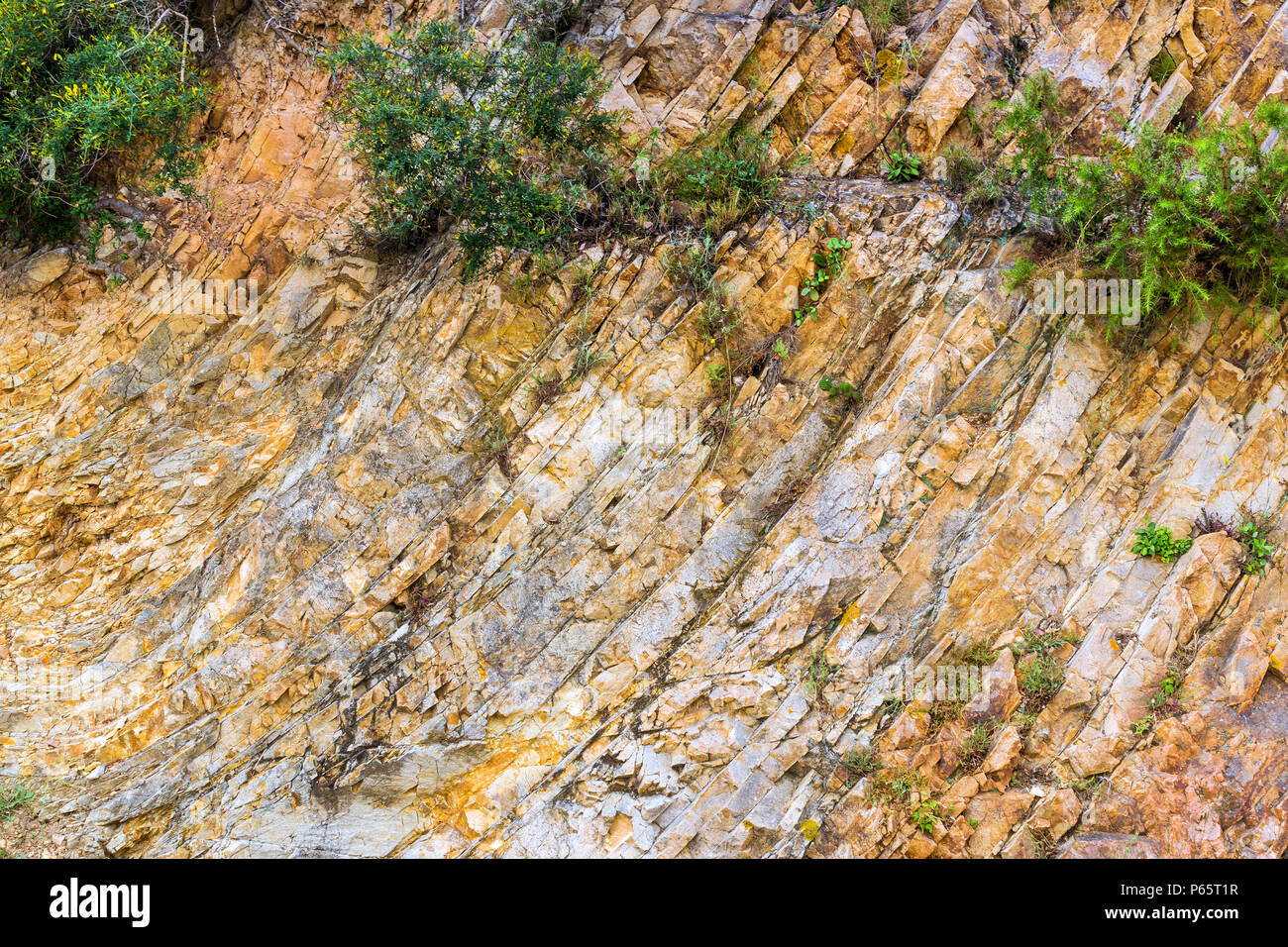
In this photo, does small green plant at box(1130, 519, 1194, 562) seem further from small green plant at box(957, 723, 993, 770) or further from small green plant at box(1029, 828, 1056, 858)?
small green plant at box(1029, 828, 1056, 858)

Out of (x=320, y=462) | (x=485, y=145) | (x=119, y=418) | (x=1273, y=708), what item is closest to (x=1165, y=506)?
(x=1273, y=708)

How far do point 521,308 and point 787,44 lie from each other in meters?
3.89

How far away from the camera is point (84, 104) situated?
8.21 m

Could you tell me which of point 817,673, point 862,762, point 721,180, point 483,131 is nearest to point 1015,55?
point 721,180

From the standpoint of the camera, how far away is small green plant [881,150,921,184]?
7.92 meters

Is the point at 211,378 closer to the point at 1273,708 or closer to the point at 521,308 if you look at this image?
the point at 521,308

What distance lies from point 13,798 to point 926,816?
25.4 feet

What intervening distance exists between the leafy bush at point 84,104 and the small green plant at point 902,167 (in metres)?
7.68

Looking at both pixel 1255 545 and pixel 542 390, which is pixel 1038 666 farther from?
pixel 542 390

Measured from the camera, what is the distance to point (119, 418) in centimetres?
872

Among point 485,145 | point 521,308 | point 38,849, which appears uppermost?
point 485,145

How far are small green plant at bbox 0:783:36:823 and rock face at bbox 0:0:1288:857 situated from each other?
0.22 meters

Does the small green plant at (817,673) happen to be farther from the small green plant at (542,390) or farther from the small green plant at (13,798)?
the small green plant at (13,798)

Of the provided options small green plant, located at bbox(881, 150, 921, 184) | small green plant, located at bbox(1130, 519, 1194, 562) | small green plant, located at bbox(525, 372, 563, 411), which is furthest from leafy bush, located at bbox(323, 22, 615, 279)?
small green plant, located at bbox(1130, 519, 1194, 562)
